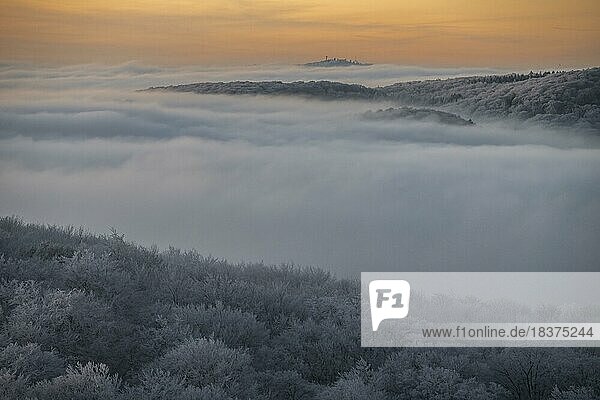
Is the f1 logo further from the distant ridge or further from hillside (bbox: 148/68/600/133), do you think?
the distant ridge

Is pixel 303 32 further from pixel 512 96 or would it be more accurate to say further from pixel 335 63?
pixel 512 96

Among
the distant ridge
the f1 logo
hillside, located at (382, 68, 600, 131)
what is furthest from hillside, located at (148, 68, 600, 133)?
the f1 logo

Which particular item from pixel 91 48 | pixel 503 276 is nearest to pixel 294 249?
pixel 503 276

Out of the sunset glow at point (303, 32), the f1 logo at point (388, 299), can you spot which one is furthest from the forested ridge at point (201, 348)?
the sunset glow at point (303, 32)

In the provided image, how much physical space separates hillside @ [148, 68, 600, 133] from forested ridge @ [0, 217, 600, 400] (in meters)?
1.58

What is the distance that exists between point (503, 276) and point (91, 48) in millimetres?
3858

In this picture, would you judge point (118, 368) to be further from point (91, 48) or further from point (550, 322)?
point (550, 322)

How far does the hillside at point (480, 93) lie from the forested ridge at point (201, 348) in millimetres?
1580

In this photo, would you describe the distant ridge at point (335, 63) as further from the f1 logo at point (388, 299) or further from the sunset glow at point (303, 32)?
the f1 logo at point (388, 299)

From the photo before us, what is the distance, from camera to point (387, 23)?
663 cm

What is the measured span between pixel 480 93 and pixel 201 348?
3333 mm

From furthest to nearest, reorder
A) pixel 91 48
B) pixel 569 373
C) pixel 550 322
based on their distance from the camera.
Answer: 1. pixel 91 48
2. pixel 550 322
3. pixel 569 373

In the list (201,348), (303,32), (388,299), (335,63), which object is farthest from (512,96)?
(201,348)

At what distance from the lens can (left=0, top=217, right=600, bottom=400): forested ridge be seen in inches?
179
